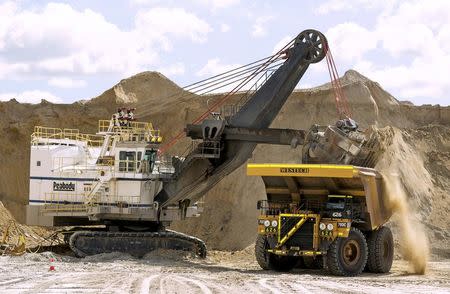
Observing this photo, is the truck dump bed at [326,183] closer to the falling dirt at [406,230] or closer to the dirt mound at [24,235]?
the falling dirt at [406,230]

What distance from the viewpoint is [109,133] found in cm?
2597

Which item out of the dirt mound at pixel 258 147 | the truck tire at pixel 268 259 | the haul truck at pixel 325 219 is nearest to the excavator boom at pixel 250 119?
the haul truck at pixel 325 219

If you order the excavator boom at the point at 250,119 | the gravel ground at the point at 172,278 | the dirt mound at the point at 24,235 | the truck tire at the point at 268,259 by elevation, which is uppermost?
the excavator boom at the point at 250,119

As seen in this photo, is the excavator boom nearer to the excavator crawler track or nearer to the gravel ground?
the excavator crawler track

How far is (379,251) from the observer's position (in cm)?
2241

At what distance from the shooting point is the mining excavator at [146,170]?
980 inches

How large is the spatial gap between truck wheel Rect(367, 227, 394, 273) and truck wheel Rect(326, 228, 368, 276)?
1.02 meters

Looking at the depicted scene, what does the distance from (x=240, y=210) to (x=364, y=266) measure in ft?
42.3

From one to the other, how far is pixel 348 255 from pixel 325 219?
105 cm

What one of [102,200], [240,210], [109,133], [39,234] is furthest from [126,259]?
[240,210]

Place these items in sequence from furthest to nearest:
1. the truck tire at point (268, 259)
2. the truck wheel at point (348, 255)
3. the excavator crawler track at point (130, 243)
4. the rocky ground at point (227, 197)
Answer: the excavator crawler track at point (130, 243), the truck tire at point (268, 259), the truck wheel at point (348, 255), the rocky ground at point (227, 197)

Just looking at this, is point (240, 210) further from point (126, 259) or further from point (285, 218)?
point (285, 218)

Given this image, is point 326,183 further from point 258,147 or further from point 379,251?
point 258,147

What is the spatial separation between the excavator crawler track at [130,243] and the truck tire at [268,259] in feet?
12.2
